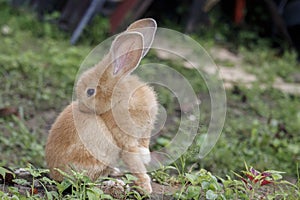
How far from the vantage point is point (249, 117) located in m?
6.57

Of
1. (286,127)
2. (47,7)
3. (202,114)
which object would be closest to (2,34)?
(47,7)

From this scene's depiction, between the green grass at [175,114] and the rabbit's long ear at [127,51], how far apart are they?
1.85 ft

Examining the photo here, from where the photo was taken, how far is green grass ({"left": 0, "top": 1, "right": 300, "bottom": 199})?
3.69 m

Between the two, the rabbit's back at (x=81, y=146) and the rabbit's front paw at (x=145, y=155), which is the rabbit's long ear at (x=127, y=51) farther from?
the rabbit's front paw at (x=145, y=155)

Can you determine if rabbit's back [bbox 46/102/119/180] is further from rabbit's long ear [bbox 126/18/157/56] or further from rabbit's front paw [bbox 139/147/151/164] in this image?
rabbit's long ear [bbox 126/18/157/56]

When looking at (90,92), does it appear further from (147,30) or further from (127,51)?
(147,30)

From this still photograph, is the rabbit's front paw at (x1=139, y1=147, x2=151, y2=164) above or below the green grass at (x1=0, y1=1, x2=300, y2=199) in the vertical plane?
above

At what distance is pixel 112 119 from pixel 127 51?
394 mm

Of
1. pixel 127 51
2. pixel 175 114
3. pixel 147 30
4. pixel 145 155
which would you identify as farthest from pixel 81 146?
pixel 175 114

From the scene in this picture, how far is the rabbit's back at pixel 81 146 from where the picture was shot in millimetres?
3621

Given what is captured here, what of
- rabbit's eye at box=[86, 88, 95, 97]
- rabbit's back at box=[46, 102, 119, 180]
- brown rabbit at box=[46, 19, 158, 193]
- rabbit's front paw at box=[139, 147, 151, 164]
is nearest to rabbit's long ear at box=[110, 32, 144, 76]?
brown rabbit at box=[46, 19, 158, 193]

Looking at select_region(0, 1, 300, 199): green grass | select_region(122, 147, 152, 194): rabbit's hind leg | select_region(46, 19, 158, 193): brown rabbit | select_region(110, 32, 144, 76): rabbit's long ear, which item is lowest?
select_region(0, 1, 300, 199): green grass

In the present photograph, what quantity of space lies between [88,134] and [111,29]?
504 centimetres

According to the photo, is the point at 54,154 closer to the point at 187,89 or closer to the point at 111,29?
the point at 187,89
